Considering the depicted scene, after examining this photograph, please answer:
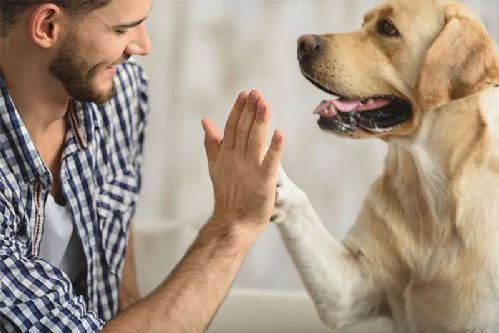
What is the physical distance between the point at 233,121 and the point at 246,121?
0.03 metres

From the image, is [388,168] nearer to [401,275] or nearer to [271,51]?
[401,275]

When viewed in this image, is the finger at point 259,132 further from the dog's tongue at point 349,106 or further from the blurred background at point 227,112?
the blurred background at point 227,112

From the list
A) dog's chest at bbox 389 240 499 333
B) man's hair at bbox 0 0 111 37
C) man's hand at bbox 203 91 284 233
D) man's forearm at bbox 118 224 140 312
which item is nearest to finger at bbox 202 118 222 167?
man's hand at bbox 203 91 284 233

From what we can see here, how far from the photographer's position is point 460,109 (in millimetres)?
1360

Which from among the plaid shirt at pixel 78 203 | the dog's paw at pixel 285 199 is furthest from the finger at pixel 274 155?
the plaid shirt at pixel 78 203

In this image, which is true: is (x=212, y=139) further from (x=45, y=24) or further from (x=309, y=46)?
(x=45, y=24)

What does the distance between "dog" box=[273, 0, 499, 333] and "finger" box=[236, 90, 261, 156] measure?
0.11 meters

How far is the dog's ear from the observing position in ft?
4.21

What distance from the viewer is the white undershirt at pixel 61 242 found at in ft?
4.91

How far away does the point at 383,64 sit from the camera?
1377 mm

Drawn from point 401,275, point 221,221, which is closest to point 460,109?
point 401,275

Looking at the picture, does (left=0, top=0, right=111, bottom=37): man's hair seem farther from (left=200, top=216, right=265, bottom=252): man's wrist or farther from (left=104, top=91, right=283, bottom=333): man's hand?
(left=200, top=216, right=265, bottom=252): man's wrist

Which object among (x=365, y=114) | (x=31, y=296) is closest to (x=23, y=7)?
(x=31, y=296)

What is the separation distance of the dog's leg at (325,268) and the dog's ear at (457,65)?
278 millimetres
